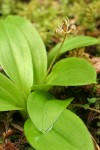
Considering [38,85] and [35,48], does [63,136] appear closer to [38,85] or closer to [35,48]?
[38,85]

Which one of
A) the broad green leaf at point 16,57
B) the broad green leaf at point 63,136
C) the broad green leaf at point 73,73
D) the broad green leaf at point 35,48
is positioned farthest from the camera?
the broad green leaf at point 35,48

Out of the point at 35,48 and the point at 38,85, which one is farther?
the point at 35,48

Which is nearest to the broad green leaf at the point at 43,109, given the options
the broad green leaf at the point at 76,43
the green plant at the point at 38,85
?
the green plant at the point at 38,85

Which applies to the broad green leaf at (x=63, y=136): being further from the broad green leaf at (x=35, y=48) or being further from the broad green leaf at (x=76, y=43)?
the broad green leaf at (x=76, y=43)

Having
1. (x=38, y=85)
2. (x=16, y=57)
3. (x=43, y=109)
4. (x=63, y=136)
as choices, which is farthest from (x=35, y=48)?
(x=63, y=136)

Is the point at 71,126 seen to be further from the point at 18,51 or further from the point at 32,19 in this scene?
the point at 32,19

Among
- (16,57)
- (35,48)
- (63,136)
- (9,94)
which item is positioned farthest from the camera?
(35,48)

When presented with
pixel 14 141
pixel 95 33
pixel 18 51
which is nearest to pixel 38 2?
pixel 95 33
